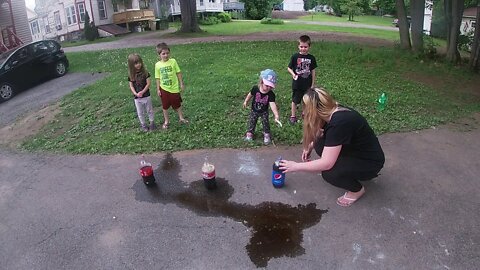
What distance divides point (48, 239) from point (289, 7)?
68.7 m

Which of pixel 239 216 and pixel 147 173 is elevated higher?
pixel 147 173

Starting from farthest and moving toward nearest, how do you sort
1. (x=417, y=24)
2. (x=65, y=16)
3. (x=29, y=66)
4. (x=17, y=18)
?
(x=65, y=16)
(x=17, y=18)
(x=417, y=24)
(x=29, y=66)

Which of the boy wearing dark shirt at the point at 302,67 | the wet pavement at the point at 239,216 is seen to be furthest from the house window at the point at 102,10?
the boy wearing dark shirt at the point at 302,67

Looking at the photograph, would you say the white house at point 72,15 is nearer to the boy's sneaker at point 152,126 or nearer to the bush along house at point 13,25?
the bush along house at point 13,25

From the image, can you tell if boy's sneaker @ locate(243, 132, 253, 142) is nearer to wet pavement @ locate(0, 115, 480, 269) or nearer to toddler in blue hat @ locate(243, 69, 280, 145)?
toddler in blue hat @ locate(243, 69, 280, 145)

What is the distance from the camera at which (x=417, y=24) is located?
46.9 ft

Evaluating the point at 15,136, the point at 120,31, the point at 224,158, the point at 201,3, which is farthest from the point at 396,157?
the point at 201,3

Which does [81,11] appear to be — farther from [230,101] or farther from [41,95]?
[230,101]

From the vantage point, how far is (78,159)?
6.23 m

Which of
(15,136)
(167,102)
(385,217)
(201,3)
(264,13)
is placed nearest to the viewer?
(385,217)

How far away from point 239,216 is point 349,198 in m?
1.35

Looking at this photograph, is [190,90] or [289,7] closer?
[190,90]

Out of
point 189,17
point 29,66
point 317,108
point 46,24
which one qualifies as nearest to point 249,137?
point 317,108

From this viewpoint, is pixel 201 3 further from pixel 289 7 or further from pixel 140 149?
pixel 140 149
